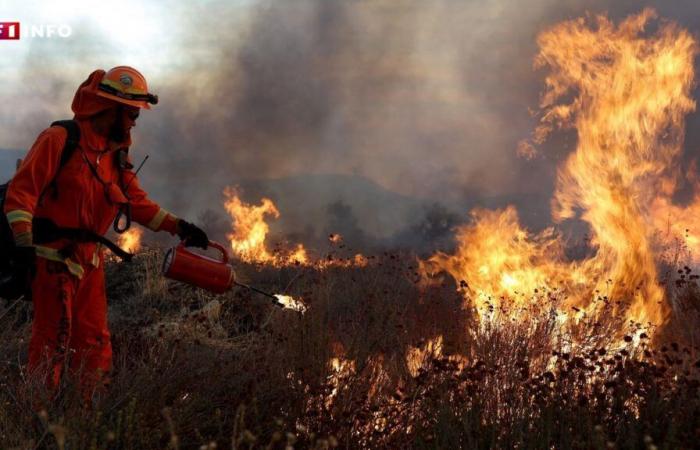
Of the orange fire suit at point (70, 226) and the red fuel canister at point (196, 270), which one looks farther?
the red fuel canister at point (196, 270)

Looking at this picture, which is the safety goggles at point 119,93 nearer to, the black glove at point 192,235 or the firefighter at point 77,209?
the firefighter at point 77,209

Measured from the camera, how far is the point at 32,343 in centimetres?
362

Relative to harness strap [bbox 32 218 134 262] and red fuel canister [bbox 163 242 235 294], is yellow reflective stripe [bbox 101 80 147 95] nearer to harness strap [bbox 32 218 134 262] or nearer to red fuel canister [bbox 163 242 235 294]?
harness strap [bbox 32 218 134 262]

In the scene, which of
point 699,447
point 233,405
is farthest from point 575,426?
point 233,405

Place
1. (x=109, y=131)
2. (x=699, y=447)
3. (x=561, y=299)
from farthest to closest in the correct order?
(x=561, y=299)
(x=109, y=131)
(x=699, y=447)

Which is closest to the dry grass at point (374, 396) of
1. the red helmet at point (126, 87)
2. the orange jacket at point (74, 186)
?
the orange jacket at point (74, 186)

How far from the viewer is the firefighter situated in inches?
135

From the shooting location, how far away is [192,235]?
4.15 m

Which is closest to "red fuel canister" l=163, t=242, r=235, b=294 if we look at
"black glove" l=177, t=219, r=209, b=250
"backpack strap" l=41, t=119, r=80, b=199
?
"black glove" l=177, t=219, r=209, b=250

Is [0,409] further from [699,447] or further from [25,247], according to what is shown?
[699,447]

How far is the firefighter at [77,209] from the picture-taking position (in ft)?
11.2

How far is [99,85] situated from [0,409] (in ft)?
6.02

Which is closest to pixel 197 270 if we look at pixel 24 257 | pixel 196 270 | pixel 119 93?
pixel 196 270

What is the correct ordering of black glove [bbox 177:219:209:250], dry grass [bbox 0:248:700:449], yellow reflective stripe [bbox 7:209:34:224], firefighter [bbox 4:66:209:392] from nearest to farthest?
dry grass [bbox 0:248:700:449] → yellow reflective stripe [bbox 7:209:34:224] → firefighter [bbox 4:66:209:392] → black glove [bbox 177:219:209:250]
